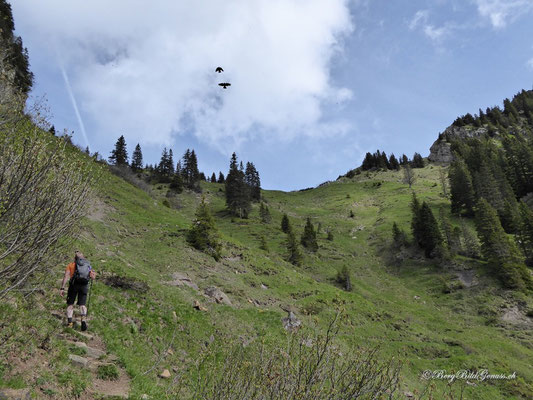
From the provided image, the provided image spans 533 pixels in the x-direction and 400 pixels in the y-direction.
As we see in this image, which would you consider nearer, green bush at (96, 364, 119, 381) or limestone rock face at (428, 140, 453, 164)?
green bush at (96, 364, 119, 381)

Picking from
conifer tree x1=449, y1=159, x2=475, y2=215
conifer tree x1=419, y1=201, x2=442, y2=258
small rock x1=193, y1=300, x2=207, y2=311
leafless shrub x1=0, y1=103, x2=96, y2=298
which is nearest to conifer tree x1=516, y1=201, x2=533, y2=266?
conifer tree x1=419, y1=201, x2=442, y2=258

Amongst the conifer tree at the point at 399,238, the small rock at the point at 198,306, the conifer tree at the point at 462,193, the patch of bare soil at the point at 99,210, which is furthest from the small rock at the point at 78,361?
the conifer tree at the point at 462,193

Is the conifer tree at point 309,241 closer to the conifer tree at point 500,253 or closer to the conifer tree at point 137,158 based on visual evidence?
the conifer tree at point 500,253

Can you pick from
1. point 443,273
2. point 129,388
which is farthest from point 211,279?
point 443,273

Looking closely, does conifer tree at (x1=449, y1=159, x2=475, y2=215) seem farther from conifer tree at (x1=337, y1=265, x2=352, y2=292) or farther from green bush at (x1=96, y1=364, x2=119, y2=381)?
green bush at (x1=96, y1=364, x2=119, y2=381)

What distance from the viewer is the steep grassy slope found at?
1141 cm

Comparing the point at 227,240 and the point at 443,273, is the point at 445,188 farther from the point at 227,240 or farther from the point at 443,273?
the point at 227,240

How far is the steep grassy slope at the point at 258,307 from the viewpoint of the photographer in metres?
11.4

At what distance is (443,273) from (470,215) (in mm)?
36803

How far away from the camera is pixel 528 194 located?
86.4 m

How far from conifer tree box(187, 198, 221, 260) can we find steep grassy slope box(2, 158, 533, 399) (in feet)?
3.92

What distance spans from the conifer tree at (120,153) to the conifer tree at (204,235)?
82364 mm

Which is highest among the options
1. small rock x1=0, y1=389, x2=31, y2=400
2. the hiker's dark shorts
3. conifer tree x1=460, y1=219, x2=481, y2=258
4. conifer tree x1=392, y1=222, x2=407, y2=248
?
conifer tree x1=392, y1=222, x2=407, y2=248

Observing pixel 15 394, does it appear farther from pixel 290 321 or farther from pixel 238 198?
pixel 238 198
